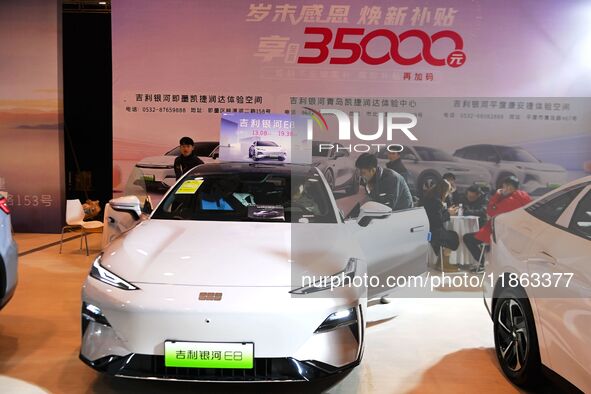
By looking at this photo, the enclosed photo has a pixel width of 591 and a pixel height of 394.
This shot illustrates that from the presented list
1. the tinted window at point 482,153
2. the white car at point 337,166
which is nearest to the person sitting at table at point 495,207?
the tinted window at point 482,153

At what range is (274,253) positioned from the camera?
2.67 meters

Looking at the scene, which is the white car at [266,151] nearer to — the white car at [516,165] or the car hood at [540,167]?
the white car at [516,165]

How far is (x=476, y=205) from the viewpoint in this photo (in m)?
6.17

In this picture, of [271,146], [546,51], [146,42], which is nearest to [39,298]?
[271,146]

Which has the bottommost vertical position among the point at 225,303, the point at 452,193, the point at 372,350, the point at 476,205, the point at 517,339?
the point at 372,350

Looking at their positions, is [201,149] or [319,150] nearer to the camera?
[319,150]

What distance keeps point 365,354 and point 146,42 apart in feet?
16.7

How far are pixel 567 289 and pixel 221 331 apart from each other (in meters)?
1.44

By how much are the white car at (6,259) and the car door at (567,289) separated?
2.83 meters

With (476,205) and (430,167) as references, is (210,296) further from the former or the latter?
(430,167)

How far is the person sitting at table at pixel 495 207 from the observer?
567cm

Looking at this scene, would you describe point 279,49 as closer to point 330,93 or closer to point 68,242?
point 330,93

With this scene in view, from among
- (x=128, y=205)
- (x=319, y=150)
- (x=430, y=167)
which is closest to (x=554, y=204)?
(x=128, y=205)

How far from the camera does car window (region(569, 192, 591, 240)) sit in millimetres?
2396
